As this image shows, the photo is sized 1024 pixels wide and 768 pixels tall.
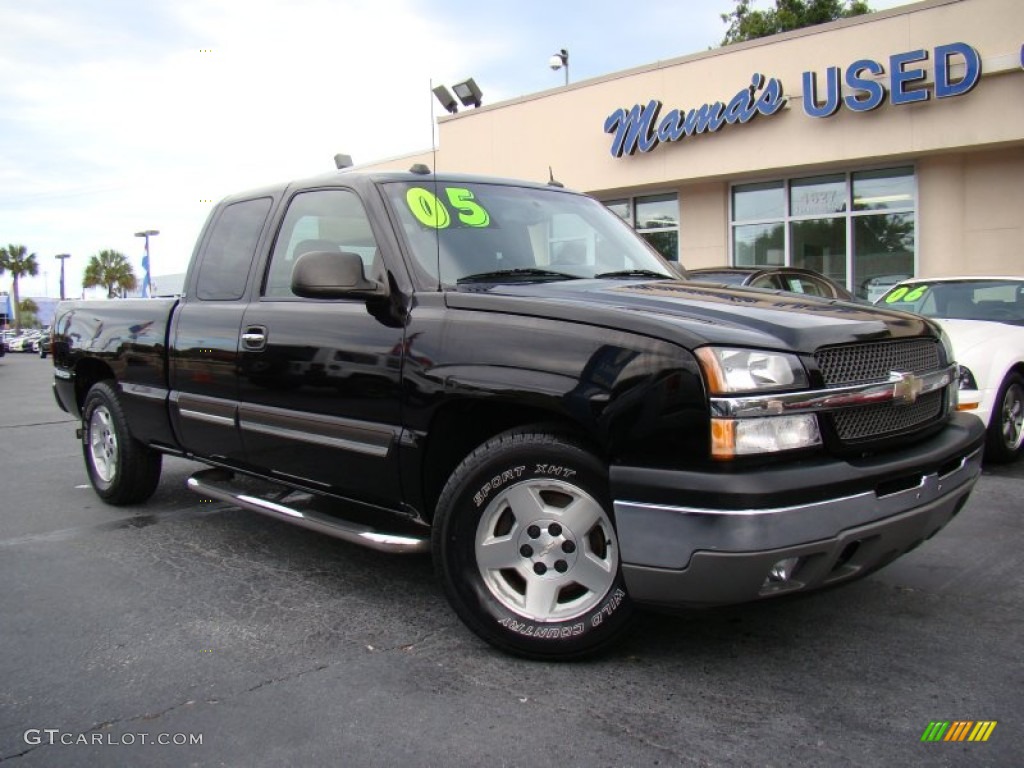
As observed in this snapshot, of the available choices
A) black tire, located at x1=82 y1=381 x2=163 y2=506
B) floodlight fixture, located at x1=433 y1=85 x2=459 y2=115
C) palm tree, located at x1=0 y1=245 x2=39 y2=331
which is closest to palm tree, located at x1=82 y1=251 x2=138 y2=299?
palm tree, located at x1=0 y1=245 x2=39 y2=331

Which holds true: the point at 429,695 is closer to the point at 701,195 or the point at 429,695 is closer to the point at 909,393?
the point at 909,393

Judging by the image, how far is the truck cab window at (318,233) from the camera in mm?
3830

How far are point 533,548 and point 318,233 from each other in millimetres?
1968

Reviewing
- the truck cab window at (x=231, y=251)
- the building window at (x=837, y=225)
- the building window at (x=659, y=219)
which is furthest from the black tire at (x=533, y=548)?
the building window at (x=659, y=219)

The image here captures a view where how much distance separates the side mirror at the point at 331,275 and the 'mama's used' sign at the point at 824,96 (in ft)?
39.7

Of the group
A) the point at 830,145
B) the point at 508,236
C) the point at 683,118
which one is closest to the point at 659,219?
the point at 683,118

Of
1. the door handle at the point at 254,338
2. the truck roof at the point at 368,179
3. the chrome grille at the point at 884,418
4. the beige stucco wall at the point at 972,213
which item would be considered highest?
the beige stucco wall at the point at 972,213

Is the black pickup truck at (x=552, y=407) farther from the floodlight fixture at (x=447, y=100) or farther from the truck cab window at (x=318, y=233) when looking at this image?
the floodlight fixture at (x=447, y=100)

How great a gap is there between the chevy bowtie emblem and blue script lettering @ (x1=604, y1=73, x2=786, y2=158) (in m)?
12.6

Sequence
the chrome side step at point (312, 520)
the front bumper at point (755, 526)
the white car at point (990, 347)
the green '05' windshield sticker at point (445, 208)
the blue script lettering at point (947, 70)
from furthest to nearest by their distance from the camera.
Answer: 1. the blue script lettering at point (947, 70)
2. the white car at point (990, 347)
3. the green '05' windshield sticker at point (445, 208)
4. the chrome side step at point (312, 520)
5. the front bumper at point (755, 526)

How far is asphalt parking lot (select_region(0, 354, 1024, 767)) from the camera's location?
8.19ft

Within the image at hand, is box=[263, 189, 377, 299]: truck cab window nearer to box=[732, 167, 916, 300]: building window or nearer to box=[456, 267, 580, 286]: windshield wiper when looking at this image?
box=[456, 267, 580, 286]: windshield wiper

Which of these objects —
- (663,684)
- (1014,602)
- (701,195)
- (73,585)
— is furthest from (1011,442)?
(701,195)

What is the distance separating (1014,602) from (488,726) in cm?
238
